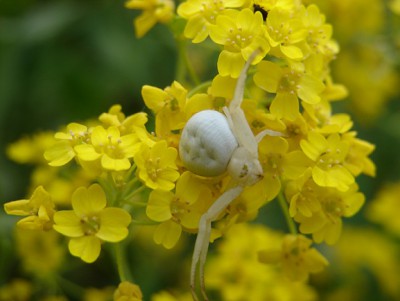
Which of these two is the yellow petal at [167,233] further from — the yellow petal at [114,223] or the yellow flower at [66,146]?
the yellow flower at [66,146]

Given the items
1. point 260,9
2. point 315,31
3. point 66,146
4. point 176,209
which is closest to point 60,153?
point 66,146

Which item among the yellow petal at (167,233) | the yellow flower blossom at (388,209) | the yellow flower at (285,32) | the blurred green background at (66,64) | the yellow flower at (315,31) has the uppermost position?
the yellow flower at (285,32)

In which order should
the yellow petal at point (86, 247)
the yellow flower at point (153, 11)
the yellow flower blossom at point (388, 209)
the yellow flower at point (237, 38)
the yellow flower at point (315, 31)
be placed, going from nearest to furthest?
the yellow petal at point (86, 247) < the yellow flower at point (237, 38) < the yellow flower at point (315, 31) < the yellow flower at point (153, 11) < the yellow flower blossom at point (388, 209)

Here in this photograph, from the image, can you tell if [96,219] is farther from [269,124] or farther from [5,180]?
[5,180]

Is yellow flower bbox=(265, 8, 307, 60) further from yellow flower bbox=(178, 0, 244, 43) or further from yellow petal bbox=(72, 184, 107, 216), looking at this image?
yellow petal bbox=(72, 184, 107, 216)

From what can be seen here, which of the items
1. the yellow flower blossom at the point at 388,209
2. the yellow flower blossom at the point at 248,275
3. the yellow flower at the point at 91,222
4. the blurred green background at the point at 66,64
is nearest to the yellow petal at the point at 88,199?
the yellow flower at the point at 91,222

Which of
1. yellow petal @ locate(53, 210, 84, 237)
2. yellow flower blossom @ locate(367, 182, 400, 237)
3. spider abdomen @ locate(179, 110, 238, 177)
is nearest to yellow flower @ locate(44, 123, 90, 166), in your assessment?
yellow petal @ locate(53, 210, 84, 237)

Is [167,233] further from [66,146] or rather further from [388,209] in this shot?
[388,209]
